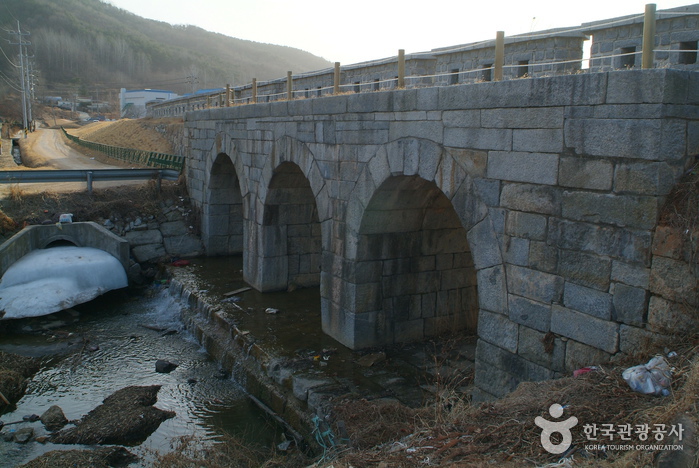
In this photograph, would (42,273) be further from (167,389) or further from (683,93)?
(683,93)

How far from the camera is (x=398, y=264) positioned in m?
9.12

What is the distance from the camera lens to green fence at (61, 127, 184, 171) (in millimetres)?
20411

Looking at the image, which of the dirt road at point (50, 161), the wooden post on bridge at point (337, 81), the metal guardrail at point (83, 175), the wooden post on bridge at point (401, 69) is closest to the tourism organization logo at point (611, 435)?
the wooden post on bridge at point (401, 69)

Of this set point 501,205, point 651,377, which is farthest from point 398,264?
point 651,377

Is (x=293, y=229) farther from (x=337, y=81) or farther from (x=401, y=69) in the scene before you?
(x=401, y=69)

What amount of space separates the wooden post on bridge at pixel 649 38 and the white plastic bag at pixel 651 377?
245 cm

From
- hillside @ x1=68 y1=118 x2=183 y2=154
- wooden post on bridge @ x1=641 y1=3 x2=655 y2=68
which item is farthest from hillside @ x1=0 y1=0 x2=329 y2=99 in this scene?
wooden post on bridge @ x1=641 y1=3 x2=655 y2=68

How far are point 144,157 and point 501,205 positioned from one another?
20925mm

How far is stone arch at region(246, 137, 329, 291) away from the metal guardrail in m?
6.72

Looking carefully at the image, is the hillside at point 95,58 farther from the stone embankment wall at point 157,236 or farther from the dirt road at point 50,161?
the stone embankment wall at point 157,236

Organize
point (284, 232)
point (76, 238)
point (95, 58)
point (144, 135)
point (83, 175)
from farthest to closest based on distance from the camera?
point (95, 58) → point (144, 135) → point (83, 175) → point (76, 238) → point (284, 232)

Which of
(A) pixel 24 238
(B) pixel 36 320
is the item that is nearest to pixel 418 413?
(B) pixel 36 320

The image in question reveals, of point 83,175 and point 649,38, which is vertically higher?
point 649,38

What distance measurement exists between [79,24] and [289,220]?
10724cm
